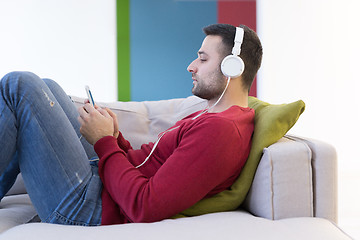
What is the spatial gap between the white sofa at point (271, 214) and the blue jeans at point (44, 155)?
8 cm

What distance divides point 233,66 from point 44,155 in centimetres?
69

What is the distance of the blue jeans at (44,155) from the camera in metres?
1.21

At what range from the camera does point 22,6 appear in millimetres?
3754

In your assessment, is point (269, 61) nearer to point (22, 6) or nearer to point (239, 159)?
point (22, 6)

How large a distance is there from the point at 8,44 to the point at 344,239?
354 cm

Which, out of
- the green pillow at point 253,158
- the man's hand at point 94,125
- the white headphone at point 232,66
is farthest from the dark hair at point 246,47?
the man's hand at point 94,125

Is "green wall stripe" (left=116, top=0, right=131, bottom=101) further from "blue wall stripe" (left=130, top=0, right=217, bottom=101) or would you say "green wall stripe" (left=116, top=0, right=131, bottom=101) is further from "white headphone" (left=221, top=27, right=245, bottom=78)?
"white headphone" (left=221, top=27, right=245, bottom=78)

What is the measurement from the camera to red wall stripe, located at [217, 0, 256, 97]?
390 centimetres

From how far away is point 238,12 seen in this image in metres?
3.92

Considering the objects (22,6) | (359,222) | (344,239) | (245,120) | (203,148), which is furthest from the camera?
(22,6)

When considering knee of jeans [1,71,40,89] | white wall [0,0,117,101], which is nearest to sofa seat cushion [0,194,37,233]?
knee of jeans [1,71,40,89]

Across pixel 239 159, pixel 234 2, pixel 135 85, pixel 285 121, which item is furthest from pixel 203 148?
pixel 234 2

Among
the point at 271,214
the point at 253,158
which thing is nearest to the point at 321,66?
the point at 253,158

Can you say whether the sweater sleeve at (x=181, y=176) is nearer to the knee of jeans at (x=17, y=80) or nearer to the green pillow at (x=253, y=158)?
the green pillow at (x=253, y=158)
